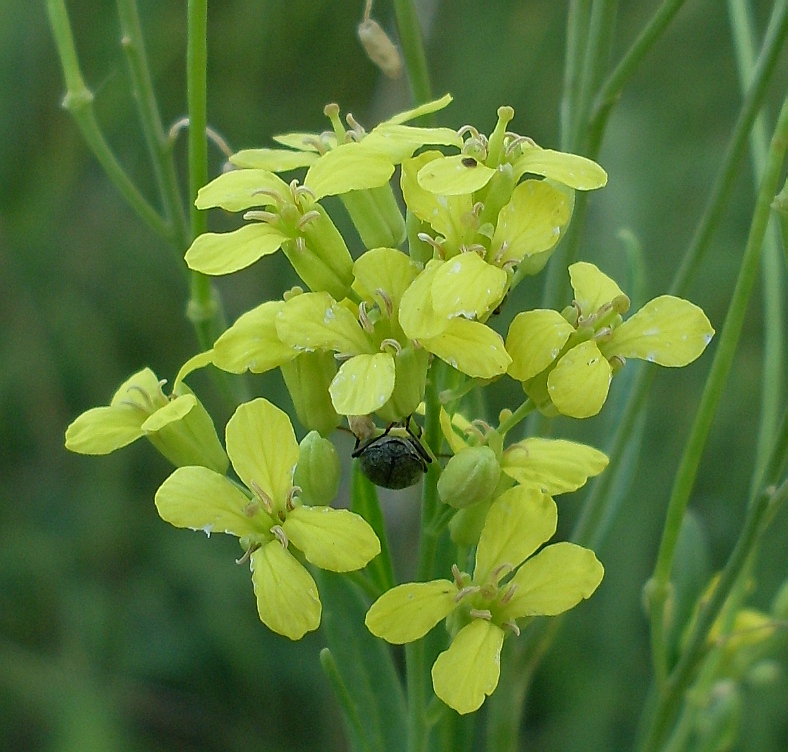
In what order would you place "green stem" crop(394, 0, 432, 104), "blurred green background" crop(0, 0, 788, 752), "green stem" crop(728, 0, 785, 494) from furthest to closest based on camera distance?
1. "blurred green background" crop(0, 0, 788, 752)
2. "green stem" crop(728, 0, 785, 494)
3. "green stem" crop(394, 0, 432, 104)

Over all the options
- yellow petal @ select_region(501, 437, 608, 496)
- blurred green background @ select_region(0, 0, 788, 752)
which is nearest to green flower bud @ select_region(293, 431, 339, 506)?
yellow petal @ select_region(501, 437, 608, 496)

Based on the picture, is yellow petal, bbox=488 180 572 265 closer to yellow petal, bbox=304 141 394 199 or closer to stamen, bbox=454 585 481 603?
yellow petal, bbox=304 141 394 199

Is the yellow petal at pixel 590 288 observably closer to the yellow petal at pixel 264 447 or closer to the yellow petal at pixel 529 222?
the yellow petal at pixel 529 222

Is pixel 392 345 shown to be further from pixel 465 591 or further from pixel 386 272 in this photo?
pixel 465 591

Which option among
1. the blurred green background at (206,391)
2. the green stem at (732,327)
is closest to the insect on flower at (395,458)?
the green stem at (732,327)

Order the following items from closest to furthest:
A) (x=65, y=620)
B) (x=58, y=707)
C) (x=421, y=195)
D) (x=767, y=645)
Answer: (x=421, y=195) < (x=767, y=645) < (x=58, y=707) < (x=65, y=620)

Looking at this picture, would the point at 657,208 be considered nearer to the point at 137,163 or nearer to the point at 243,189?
the point at 137,163

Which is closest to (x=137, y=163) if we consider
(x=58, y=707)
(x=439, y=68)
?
(x=439, y=68)
